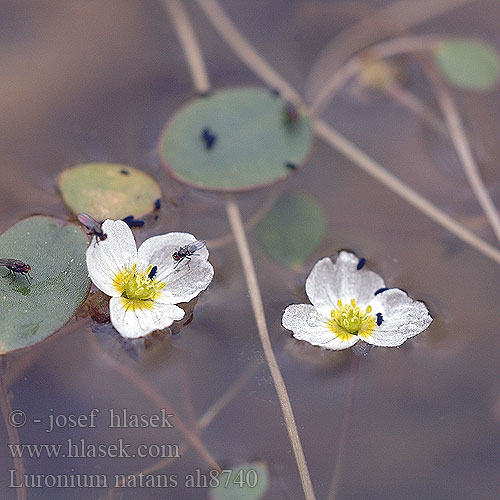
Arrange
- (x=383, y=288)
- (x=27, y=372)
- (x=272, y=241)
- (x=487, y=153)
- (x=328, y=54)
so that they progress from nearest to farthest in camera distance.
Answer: (x=27, y=372) < (x=383, y=288) < (x=272, y=241) < (x=487, y=153) < (x=328, y=54)

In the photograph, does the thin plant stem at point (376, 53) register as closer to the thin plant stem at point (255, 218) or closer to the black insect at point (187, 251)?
the thin plant stem at point (255, 218)

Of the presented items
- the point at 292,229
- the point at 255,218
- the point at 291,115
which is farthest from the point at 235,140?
the point at 292,229

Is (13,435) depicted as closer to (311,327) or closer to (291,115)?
(311,327)

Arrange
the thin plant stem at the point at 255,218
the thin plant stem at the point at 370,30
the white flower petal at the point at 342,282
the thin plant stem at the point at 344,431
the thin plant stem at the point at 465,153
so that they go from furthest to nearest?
the thin plant stem at the point at 370,30, the thin plant stem at the point at 465,153, the thin plant stem at the point at 255,218, the white flower petal at the point at 342,282, the thin plant stem at the point at 344,431

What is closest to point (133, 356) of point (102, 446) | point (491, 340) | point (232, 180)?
point (102, 446)

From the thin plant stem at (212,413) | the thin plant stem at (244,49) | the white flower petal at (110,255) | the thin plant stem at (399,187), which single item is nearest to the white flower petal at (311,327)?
the thin plant stem at (212,413)

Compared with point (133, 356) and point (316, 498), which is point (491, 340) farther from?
point (133, 356)
